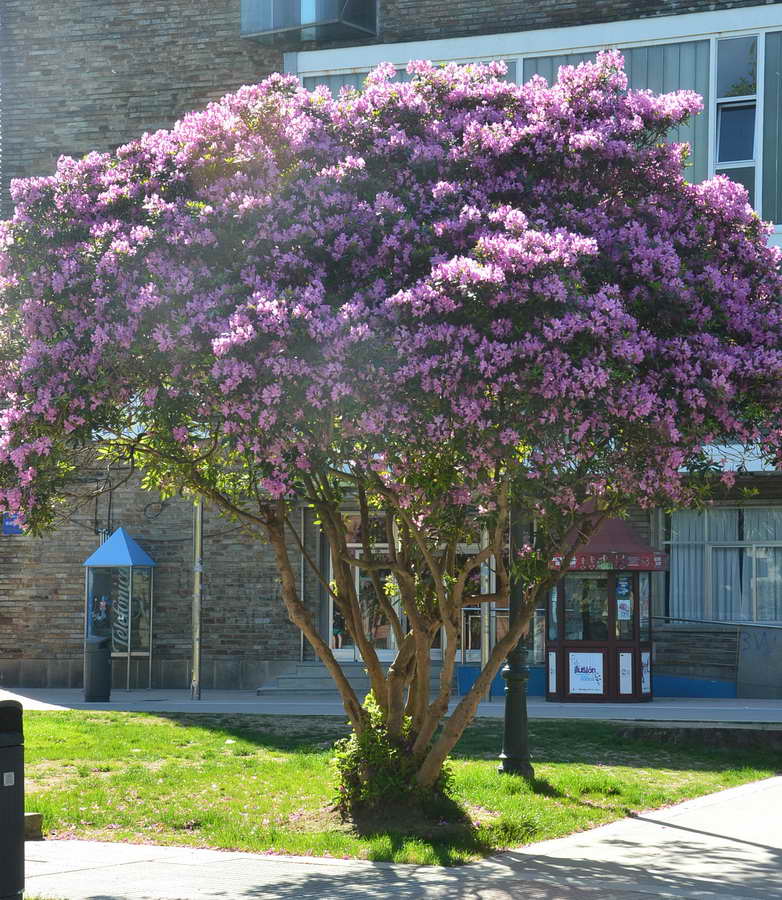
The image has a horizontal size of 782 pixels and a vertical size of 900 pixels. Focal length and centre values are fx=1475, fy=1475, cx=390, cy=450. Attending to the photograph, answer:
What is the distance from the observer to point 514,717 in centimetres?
1374

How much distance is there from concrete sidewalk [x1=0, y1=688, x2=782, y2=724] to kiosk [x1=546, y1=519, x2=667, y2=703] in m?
0.38

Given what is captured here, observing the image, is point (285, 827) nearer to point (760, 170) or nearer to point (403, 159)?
point (403, 159)

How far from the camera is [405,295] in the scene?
910 centimetres

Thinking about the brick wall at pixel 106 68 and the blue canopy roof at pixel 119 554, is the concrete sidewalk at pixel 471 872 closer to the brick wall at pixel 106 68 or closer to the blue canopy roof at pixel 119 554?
the blue canopy roof at pixel 119 554

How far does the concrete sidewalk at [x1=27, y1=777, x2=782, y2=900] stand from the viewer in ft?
28.8

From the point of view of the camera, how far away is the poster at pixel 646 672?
2202 centimetres

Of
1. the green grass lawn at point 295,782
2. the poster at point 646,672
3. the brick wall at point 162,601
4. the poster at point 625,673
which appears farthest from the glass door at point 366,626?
the green grass lawn at point 295,782

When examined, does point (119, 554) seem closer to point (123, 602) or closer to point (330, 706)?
point (123, 602)

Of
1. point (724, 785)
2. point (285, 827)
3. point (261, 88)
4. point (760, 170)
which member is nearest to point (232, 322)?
point (261, 88)

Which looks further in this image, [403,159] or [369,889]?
[403,159]

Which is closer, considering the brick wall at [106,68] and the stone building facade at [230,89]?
the stone building facade at [230,89]

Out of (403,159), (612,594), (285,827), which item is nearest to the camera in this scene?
(403,159)

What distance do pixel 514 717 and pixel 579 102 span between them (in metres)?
5.84

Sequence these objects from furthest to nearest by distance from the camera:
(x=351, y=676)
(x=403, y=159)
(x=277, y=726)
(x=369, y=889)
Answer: (x=351, y=676) < (x=277, y=726) < (x=403, y=159) < (x=369, y=889)
